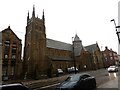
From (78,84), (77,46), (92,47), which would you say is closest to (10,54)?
(78,84)

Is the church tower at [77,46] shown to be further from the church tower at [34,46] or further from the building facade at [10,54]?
the building facade at [10,54]

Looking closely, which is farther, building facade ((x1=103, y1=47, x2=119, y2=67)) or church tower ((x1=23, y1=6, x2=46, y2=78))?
building facade ((x1=103, y1=47, x2=119, y2=67))

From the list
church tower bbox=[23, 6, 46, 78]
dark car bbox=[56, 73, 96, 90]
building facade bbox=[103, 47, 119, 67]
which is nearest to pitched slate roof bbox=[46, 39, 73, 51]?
church tower bbox=[23, 6, 46, 78]

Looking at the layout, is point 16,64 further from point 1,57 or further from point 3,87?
point 3,87

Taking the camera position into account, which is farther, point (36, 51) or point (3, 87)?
point (36, 51)

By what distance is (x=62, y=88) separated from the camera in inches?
498

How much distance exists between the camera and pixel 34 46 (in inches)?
2167

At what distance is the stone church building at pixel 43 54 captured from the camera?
2057 inches

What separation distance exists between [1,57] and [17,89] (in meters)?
34.2

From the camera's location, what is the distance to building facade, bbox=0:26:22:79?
4139cm

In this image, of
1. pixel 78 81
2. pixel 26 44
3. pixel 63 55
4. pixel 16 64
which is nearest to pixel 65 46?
pixel 63 55

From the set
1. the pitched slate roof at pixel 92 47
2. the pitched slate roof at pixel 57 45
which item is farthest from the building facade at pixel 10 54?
the pitched slate roof at pixel 92 47

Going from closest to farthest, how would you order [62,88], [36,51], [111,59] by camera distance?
[62,88], [36,51], [111,59]

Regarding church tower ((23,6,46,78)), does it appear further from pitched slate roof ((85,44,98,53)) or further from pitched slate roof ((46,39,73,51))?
pitched slate roof ((85,44,98,53))
